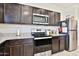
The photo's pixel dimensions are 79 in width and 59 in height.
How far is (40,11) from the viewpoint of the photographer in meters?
3.02

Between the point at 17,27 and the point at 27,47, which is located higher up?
the point at 17,27

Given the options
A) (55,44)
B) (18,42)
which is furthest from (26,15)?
(55,44)

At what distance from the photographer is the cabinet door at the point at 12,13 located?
2.41 meters

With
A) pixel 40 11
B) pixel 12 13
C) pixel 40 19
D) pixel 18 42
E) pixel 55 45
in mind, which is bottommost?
pixel 55 45

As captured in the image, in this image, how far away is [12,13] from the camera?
2.50 m

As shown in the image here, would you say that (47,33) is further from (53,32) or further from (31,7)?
(31,7)

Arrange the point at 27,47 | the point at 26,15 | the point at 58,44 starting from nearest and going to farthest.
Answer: the point at 27,47 < the point at 26,15 < the point at 58,44

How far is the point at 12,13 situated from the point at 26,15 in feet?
1.35

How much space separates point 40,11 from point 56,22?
0.64 meters

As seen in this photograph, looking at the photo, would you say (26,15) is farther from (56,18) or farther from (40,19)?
(56,18)

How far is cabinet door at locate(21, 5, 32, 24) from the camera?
2.71 meters

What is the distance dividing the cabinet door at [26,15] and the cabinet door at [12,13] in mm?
151

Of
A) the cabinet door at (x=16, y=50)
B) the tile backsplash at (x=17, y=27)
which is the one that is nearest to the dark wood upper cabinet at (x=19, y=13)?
the tile backsplash at (x=17, y=27)

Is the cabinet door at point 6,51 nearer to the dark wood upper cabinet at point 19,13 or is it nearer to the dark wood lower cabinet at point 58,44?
the dark wood upper cabinet at point 19,13
